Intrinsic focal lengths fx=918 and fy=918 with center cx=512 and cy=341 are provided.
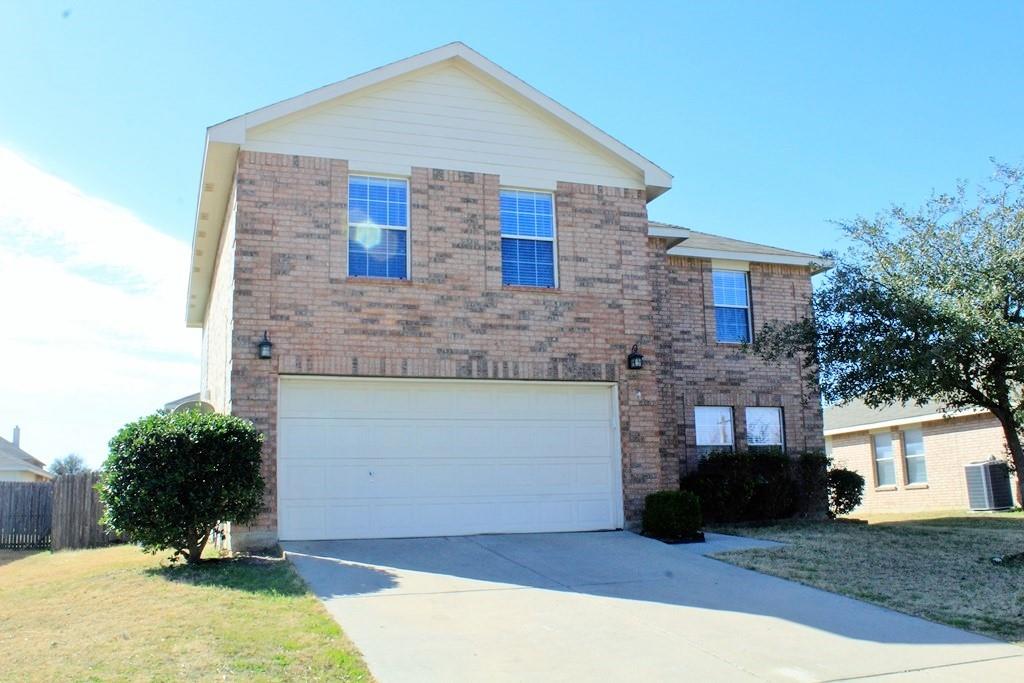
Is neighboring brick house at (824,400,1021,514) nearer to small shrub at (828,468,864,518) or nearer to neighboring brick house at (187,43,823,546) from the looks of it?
small shrub at (828,468,864,518)

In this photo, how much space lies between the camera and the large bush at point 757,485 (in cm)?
1653

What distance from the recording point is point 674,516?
13172mm

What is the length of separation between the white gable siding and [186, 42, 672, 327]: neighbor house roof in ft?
0.41

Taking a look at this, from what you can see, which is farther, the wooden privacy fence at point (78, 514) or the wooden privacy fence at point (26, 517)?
the wooden privacy fence at point (26, 517)

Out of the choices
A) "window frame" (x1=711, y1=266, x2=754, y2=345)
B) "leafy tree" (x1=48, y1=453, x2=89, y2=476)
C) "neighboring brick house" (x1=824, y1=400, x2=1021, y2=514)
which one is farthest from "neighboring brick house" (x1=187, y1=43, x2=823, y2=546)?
"leafy tree" (x1=48, y1=453, x2=89, y2=476)

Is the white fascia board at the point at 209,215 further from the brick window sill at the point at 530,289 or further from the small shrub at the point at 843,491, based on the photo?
the small shrub at the point at 843,491

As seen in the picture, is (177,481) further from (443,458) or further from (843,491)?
(843,491)

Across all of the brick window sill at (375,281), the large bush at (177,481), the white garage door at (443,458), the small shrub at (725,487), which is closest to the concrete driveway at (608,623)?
the white garage door at (443,458)

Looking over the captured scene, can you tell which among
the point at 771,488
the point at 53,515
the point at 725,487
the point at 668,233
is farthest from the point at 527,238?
the point at 53,515

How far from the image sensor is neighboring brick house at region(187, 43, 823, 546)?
12.8 m

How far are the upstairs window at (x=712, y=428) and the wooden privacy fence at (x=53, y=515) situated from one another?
438 inches

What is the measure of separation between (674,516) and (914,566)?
3223mm

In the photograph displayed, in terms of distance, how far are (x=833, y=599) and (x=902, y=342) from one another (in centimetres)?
425

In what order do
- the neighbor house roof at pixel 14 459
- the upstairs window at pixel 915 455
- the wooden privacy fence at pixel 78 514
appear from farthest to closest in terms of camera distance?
the neighbor house roof at pixel 14 459 < the upstairs window at pixel 915 455 < the wooden privacy fence at pixel 78 514
